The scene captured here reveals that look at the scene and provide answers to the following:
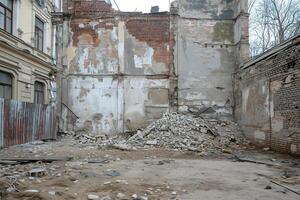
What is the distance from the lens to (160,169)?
29.8ft

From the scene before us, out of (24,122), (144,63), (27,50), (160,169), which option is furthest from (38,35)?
(160,169)

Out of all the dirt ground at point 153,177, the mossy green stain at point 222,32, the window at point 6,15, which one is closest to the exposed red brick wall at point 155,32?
the mossy green stain at point 222,32

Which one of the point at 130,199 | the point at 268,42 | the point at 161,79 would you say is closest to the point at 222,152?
the point at 161,79

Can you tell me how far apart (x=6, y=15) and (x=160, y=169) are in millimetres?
9559

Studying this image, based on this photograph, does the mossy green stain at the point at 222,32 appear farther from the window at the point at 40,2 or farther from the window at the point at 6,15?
the window at the point at 6,15

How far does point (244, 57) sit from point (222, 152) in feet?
20.9

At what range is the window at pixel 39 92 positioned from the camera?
54.9 feet

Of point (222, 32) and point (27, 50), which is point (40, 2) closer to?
point (27, 50)

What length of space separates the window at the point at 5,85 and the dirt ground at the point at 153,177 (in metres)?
2.95

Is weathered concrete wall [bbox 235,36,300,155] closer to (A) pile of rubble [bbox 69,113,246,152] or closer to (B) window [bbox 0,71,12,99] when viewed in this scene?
(A) pile of rubble [bbox 69,113,246,152]

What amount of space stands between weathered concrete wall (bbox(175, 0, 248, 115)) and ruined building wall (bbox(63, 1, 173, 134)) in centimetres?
79

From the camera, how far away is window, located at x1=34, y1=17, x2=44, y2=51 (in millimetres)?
16781

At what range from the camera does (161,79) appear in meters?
18.1

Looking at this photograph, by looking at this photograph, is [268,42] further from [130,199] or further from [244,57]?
[130,199]
